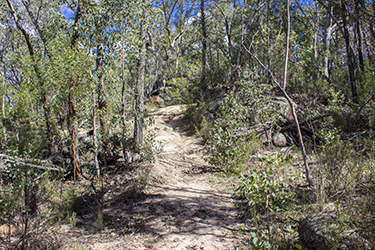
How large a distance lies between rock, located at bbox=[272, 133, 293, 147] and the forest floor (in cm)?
223

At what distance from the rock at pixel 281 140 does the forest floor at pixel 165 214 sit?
2.23 m

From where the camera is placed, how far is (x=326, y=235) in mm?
2271

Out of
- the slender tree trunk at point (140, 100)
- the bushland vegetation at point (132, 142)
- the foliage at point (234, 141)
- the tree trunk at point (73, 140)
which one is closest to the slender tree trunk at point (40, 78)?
the bushland vegetation at point (132, 142)

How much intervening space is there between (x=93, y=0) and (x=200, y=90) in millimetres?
7392

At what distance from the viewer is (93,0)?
14.6 feet

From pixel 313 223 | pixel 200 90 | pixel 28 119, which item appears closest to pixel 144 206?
pixel 313 223

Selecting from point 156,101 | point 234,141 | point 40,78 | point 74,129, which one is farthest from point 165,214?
point 156,101

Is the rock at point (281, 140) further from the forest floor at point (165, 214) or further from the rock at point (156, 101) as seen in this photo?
the rock at point (156, 101)

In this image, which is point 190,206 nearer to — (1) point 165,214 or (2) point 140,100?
(1) point 165,214

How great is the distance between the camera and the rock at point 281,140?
6.88 m

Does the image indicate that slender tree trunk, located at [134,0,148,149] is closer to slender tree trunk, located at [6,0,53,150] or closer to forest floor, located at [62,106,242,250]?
forest floor, located at [62,106,242,250]

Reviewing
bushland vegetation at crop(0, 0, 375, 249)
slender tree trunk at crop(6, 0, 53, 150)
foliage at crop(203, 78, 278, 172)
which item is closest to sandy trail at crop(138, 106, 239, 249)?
bushland vegetation at crop(0, 0, 375, 249)

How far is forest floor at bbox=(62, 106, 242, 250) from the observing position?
9.91 ft

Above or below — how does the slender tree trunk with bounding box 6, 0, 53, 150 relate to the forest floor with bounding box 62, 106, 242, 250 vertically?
above
